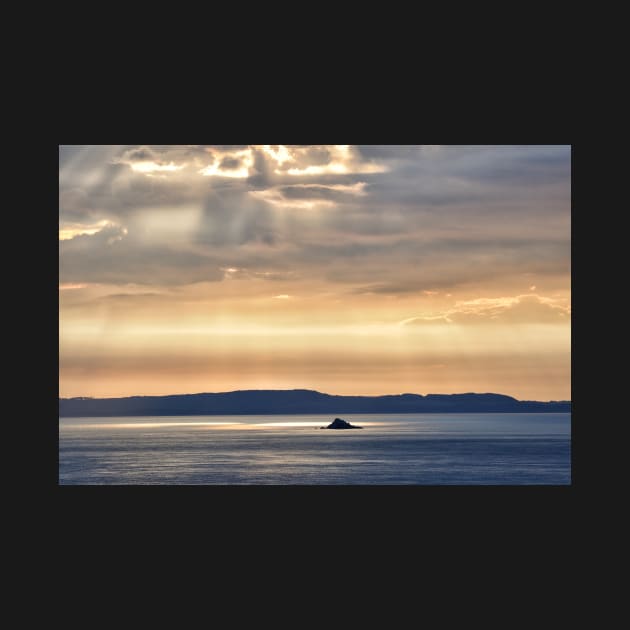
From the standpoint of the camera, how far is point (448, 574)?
9.90 meters

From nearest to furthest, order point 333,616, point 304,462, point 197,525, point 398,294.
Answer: point 333,616
point 197,525
point 304,462
point 398,294

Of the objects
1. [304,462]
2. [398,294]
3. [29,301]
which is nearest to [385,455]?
[304,462]

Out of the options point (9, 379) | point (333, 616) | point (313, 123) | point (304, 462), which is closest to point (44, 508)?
point (9, 379)

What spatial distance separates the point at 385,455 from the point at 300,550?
200 feet

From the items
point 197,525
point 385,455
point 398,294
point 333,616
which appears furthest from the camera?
point 398,294

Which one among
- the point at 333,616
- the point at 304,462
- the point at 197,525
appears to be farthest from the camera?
the point at 304,462

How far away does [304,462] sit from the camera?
207 feet

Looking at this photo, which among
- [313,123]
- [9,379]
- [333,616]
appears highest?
[313,123]

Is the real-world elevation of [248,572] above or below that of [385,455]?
above

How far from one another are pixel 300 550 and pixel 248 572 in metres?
0.64

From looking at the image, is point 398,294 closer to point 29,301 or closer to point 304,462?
point 304,462

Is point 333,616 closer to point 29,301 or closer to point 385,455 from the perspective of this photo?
point 29,301

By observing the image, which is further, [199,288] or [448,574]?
[199,288]

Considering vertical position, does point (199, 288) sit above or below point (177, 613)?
above
